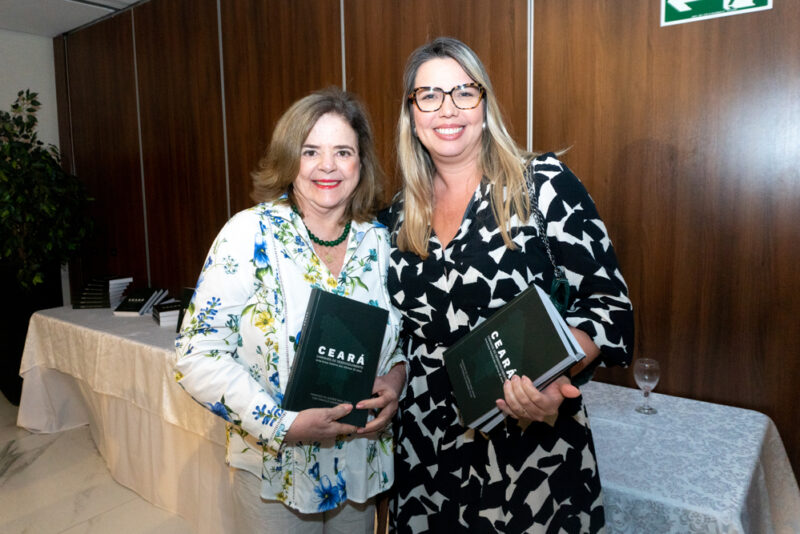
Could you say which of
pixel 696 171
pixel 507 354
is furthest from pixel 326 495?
pixel 696 171

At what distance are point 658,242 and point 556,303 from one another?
3.42 ft

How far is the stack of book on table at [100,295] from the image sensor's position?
3480mm

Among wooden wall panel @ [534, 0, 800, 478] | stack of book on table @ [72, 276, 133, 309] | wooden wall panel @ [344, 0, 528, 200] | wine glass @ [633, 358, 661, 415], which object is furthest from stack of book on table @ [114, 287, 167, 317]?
wine glass @ [633, 358, 661, 415]

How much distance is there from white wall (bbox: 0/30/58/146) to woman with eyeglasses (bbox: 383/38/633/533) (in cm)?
431

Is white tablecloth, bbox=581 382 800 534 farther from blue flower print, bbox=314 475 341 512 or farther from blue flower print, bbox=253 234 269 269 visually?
blue flower print, bbox=253 234 269 269

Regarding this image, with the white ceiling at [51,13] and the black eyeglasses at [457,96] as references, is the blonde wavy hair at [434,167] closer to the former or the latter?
the black eyeglasses at [457,96]

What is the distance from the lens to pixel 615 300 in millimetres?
1098

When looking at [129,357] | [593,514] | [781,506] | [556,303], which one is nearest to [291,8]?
[129,357]

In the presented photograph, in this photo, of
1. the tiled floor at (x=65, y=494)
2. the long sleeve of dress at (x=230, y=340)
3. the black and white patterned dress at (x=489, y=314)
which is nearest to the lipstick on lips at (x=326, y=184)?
the long sleeve of dress at (x=230, y=340)

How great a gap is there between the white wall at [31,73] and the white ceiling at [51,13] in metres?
0.10

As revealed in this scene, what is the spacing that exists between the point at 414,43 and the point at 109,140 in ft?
9.40

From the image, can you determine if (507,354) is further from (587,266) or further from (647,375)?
(647,375)

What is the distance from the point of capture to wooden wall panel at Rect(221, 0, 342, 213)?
2787 mm

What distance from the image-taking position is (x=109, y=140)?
13.4 ft
